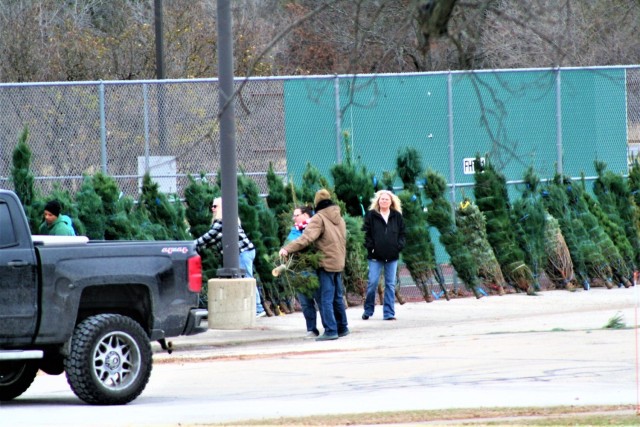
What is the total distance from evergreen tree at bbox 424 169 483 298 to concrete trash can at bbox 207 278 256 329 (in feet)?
14.2

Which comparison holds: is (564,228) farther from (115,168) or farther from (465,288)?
(115,168)

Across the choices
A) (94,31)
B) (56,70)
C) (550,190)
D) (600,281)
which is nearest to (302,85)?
(550,190)

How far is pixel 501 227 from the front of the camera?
1942cm

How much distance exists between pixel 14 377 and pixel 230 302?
4513 mm

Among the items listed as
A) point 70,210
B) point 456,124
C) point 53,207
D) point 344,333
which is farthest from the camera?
point 456,124

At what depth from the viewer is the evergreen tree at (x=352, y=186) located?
1888 centimetres

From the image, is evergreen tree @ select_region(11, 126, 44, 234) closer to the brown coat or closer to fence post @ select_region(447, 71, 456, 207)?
the brown coat

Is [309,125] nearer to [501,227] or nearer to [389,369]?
[501,227]

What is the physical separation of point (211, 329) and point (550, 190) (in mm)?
6707

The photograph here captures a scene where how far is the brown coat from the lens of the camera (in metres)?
15.6

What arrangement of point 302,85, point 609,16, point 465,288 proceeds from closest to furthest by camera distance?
point 609,16 → point 465,288 → point 302,85

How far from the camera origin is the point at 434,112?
22438mm

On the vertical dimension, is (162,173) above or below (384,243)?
above

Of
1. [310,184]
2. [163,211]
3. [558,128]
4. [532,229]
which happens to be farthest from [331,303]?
[558,128]
